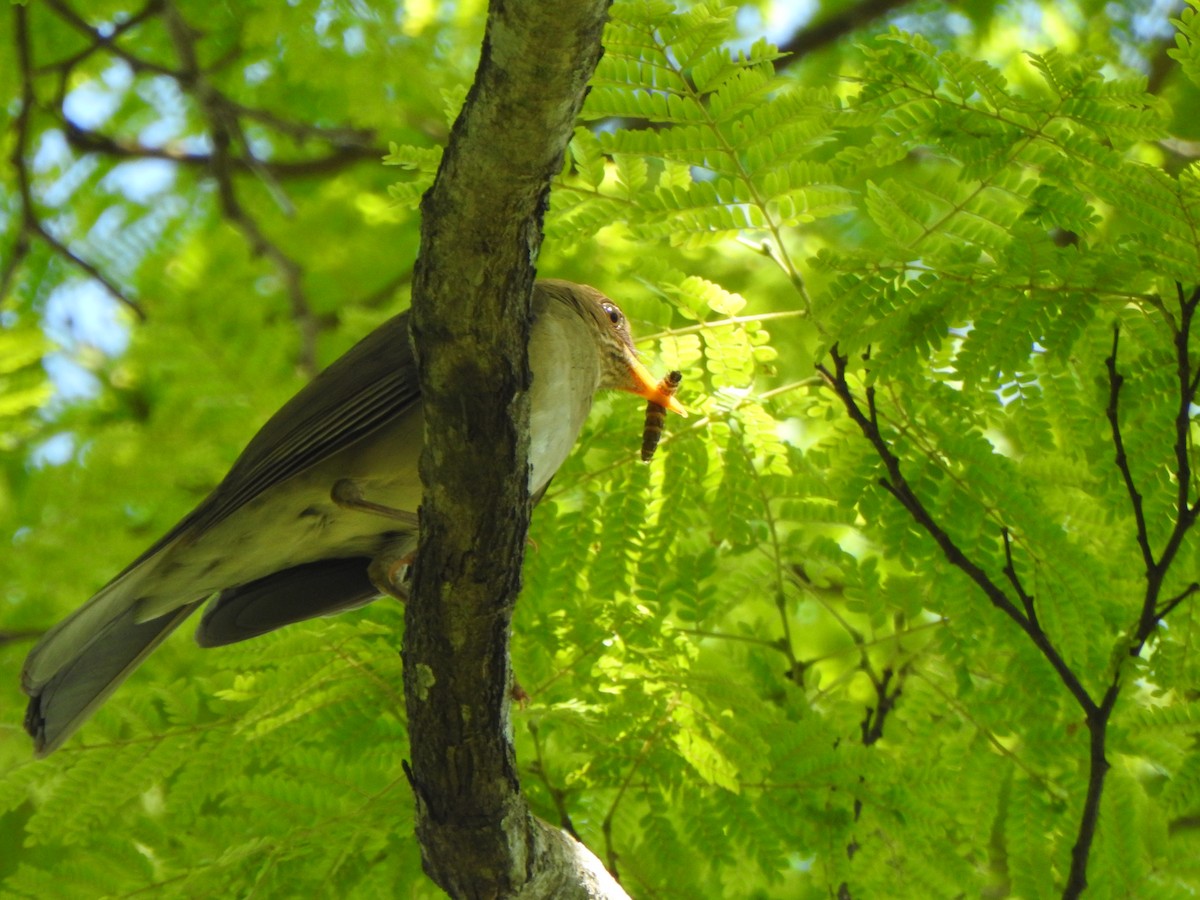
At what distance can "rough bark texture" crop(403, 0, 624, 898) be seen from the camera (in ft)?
7.79

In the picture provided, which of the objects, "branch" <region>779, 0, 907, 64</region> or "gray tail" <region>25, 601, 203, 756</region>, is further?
"branch" <region>779, 0, 907, 64</region>

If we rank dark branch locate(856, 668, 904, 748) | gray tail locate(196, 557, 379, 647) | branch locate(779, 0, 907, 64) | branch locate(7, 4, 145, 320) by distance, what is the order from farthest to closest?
branch locate(779, 0, 907, 64), branch locate(7, 4, 145, 320), gray tail locate(196, 557, 379, 647), dark branch locate(856, 668, 904, 748)

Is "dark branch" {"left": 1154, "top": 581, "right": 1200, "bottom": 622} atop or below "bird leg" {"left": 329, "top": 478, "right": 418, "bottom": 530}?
below

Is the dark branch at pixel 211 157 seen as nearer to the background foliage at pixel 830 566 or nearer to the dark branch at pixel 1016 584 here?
the background foliage at pixel 830 566

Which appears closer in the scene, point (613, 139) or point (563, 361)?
point (613, 139)

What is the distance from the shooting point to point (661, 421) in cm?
402

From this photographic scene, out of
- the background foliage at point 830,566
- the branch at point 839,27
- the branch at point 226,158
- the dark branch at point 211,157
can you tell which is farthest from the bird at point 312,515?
the branch at point 839,27

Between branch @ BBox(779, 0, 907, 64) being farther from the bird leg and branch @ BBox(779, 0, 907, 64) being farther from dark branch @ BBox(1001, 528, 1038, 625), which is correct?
dark branch @ BBox(1001, 528, 1038, 625)

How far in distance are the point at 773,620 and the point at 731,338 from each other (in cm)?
173

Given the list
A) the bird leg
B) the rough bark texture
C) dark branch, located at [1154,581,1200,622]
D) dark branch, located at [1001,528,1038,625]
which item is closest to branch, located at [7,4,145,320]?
the bird leg

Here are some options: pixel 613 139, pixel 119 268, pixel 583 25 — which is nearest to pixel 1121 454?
pixel 613 139

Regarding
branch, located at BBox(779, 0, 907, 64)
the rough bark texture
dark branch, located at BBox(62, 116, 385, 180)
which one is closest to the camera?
the rough bark texture

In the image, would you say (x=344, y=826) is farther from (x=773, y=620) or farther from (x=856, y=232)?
(x=856, y=232)

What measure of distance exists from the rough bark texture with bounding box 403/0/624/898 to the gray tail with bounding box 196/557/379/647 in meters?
1.42
